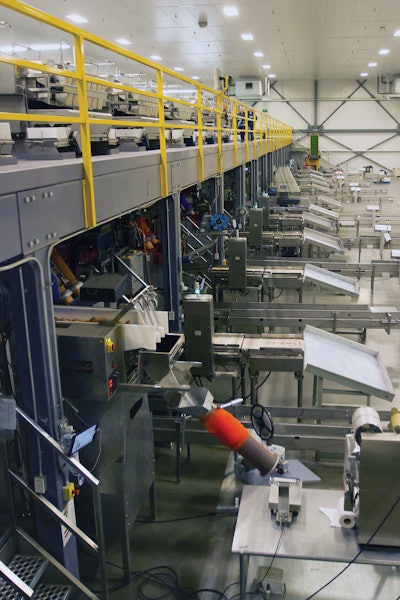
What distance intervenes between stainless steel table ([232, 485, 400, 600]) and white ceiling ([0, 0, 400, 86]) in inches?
260

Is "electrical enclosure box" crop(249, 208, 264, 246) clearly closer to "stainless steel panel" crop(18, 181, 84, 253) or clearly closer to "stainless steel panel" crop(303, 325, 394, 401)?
"stainless steel panel" crop(303, 325, 394, 401)

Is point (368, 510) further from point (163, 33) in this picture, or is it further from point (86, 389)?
point (163, 33)

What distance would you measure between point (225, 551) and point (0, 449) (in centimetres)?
177

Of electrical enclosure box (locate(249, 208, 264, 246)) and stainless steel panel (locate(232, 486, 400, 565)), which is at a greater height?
electrical enclosure box (locate(249, 208, 264, 246))

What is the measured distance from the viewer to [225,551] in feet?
12.1

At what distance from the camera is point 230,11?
11016 millimetres

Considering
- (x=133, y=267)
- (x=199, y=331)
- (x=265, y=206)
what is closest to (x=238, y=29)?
(x=265, y=206)

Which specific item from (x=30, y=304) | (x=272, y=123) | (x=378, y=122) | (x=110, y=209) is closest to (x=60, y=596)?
(x=30, y=304)

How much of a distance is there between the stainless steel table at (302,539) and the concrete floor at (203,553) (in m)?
0.68

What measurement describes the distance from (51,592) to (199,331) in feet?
7.64

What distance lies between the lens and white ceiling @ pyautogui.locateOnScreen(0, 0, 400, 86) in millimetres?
10586

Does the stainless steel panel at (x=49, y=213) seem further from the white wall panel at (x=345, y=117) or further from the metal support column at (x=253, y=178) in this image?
the white wall panel at (x=345, y=117)

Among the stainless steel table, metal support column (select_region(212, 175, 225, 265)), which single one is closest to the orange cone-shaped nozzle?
the stainless steel table

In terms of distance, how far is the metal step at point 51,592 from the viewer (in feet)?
Result: 9.12
